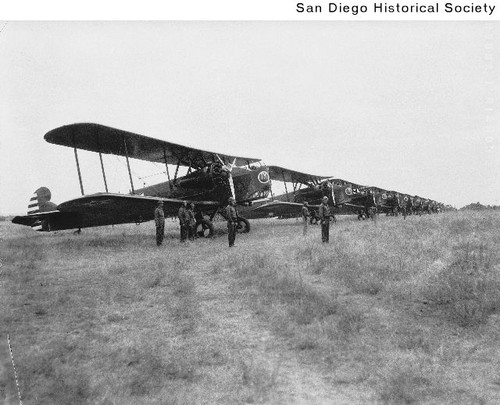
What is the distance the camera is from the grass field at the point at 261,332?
2.86 metres

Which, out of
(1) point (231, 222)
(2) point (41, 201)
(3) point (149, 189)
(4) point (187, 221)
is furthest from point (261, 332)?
(2) point (41, 201)

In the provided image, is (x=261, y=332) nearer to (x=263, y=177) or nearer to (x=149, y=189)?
(x=263, y=177)

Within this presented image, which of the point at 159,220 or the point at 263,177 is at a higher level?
the point at 263,177

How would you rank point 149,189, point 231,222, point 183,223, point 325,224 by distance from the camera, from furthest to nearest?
point 149,189, point 183,223, point 325,224, point 231,222

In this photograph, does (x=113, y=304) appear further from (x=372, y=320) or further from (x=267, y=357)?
(x=372, y=320)

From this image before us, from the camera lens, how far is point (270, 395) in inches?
110

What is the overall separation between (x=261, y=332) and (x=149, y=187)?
13.1 meters

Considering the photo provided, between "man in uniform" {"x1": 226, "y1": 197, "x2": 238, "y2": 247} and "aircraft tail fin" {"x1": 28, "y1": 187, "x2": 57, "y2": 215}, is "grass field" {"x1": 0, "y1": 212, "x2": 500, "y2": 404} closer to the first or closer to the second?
"man in uniform" {"x1": 226, "y1": 197, "x2": 238, "y2": 247}

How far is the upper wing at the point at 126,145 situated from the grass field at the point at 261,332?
12.9 ft

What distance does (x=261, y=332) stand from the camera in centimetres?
409

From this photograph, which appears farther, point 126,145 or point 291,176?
point 291,176

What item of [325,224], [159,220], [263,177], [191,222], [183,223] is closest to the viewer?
[325,224]

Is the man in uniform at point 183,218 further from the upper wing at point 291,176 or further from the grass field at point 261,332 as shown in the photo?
the upper wing at point 291,176

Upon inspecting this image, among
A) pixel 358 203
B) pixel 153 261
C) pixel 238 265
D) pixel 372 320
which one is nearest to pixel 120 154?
pixel 153 261
